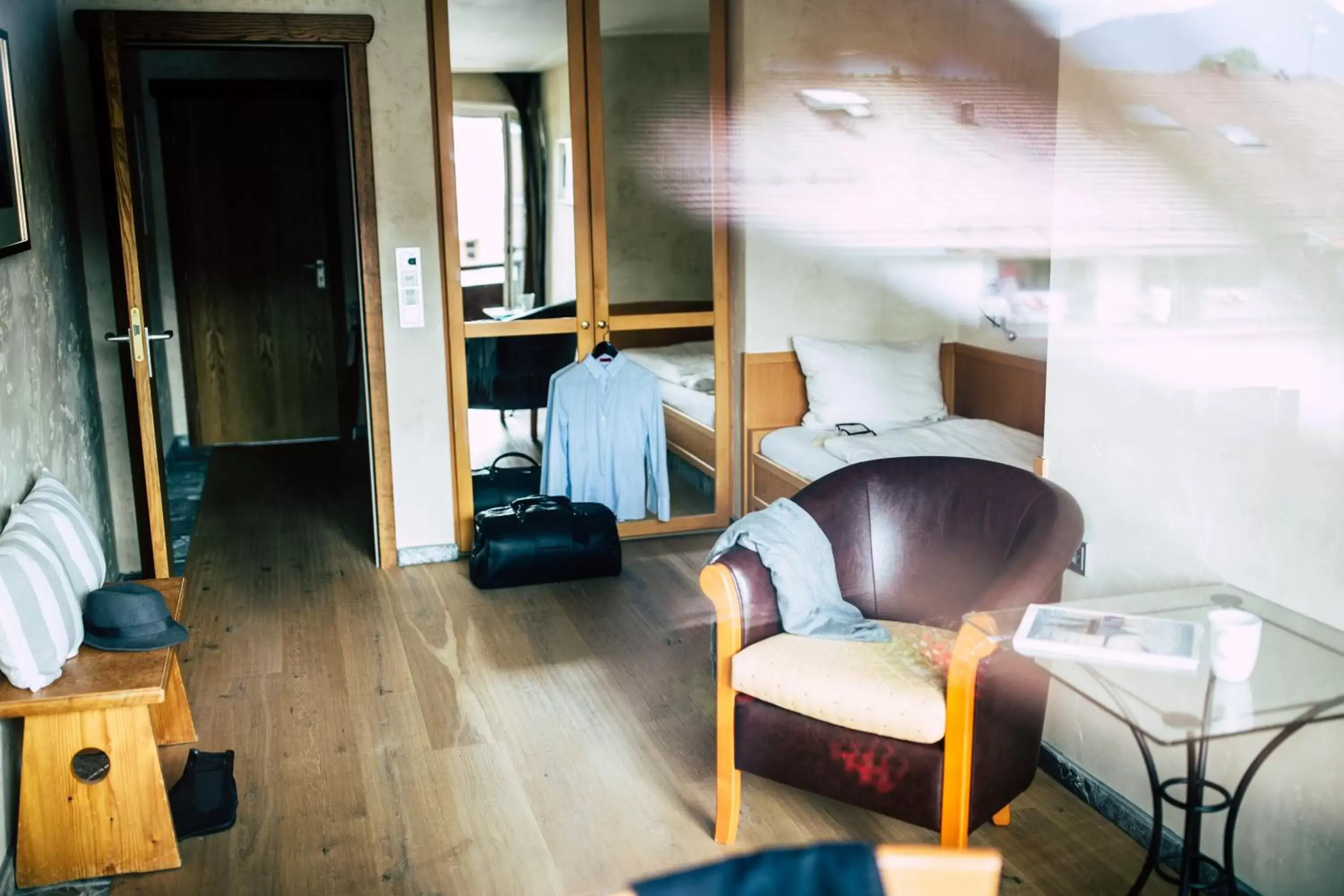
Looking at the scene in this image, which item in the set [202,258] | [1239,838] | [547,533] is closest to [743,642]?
[1239,838]

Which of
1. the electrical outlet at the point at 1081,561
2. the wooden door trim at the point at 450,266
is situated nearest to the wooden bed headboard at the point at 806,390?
the wooden door trim at the point at 450,266

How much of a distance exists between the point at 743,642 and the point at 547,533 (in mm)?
1814

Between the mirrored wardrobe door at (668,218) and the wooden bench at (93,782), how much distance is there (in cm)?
253

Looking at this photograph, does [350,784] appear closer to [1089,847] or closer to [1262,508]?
[1089,847]

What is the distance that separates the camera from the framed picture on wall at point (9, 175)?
2966mm

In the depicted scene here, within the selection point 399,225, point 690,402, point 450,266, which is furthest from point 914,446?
point 399,225

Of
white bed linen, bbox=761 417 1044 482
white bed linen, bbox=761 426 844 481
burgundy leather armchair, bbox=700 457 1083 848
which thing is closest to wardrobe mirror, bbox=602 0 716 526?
white bed linen, bbox=761 426 844 481

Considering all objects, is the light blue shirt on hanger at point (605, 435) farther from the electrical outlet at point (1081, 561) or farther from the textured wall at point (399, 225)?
the electrical outlet at point (1081, 561)

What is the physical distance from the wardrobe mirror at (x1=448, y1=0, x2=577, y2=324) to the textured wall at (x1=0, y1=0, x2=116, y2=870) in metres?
1.31

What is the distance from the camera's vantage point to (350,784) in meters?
2.90

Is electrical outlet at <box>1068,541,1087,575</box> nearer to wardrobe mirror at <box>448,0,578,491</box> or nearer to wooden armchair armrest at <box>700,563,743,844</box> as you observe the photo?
wooden armchair armrest at <box>700,563,743,844</box>

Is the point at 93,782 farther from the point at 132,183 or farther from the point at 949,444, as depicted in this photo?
the point at 949,444

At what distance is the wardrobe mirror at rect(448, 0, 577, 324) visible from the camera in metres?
4.38

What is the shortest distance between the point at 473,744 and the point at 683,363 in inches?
84.0
